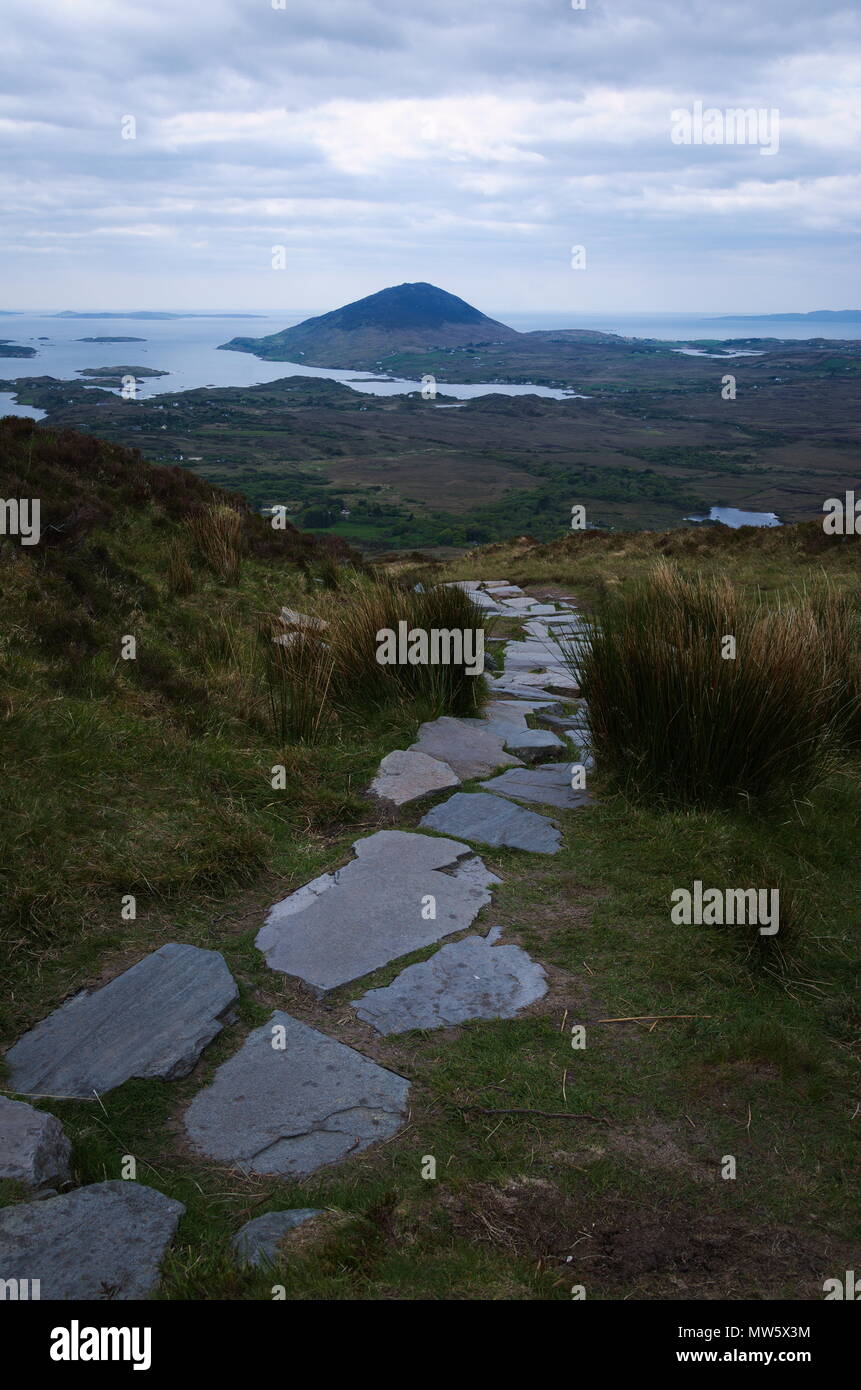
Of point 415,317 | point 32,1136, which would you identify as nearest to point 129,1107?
point 32,1136

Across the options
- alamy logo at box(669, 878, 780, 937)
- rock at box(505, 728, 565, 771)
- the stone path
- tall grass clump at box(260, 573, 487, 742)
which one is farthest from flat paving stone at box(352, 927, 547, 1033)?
tall grass clump at box(260, 573, 487, 742)

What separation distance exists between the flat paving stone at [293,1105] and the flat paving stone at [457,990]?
0.21m

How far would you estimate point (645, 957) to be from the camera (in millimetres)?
2996

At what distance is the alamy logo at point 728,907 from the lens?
3.04m

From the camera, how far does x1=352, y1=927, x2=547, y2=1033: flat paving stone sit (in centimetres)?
270

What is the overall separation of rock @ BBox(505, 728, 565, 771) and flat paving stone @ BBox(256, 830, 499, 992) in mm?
1171

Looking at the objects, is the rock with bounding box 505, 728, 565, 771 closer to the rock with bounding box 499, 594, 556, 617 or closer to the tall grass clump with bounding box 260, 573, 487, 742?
the tall grass clump with bounding box 260, 573, 487, 742

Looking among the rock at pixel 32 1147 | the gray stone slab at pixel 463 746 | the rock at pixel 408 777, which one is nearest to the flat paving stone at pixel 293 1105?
the rock at pixel 32 1147

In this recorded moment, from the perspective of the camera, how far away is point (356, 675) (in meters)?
5.11

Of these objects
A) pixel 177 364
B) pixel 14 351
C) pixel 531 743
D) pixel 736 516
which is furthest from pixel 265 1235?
pixel 177 364

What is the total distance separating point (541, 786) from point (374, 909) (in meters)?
1.35
